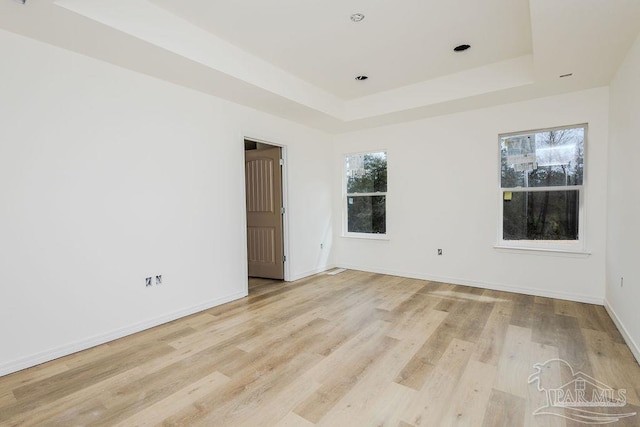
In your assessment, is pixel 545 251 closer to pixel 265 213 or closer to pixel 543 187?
pixel 543 187

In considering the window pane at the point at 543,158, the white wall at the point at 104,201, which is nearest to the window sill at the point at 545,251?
the window pane at the point at 543,158

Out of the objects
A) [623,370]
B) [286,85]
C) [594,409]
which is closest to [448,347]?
[594,409]

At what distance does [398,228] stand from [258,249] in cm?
229

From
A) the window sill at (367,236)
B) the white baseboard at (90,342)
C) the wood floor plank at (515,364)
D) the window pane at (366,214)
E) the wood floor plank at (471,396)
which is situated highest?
the window pane at (366,214)

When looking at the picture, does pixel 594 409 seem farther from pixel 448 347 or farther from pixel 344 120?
pixel 344 120

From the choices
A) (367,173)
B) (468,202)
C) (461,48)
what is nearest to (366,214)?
(367,173)

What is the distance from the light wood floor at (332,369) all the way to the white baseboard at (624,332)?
0.06 m

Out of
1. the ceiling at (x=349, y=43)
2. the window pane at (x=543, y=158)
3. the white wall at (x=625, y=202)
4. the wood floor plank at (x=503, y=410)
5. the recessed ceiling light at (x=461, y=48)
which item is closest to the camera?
the wood floor plank at (x=503, y=410)

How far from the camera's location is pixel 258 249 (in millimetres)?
5176

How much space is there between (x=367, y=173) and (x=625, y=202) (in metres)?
3.33

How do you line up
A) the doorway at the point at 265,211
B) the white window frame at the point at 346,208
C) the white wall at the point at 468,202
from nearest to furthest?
1. the white wall at the point at 468,202
2. the doorway at the point at 265,211
3. the white window frame at the point at 346,208

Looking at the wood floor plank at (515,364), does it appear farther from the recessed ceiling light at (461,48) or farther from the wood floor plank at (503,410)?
the recessed ceiling light at (461,48)

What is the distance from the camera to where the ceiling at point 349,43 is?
2283 millimetres

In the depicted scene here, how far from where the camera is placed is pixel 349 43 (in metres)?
3.19
